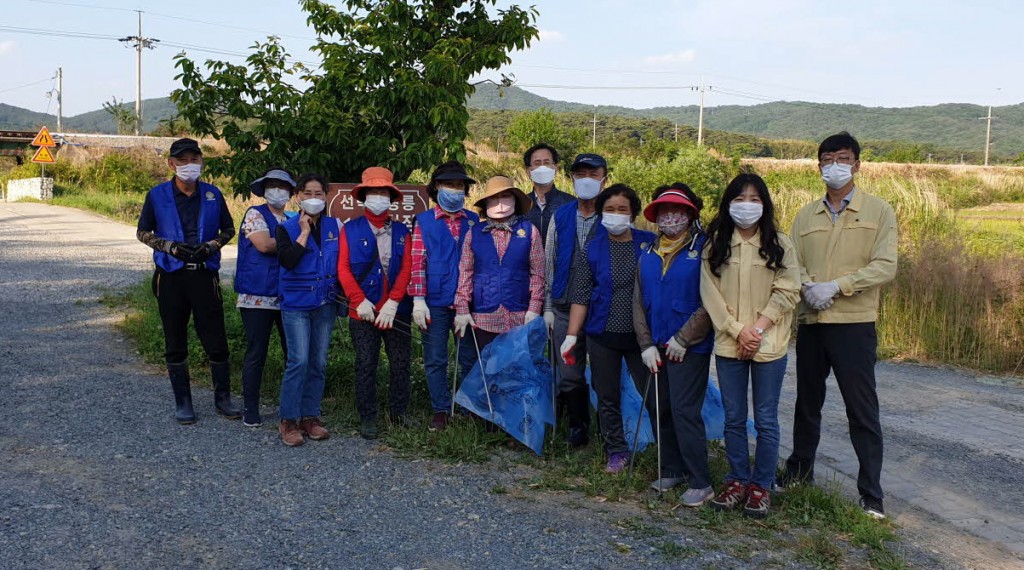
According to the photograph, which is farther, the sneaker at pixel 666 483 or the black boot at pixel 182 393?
the black boot at pixel 182 393

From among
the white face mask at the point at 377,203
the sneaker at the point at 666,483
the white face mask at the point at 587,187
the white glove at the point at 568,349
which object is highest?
the white face mask at the point at 587,187

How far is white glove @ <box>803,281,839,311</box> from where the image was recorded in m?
4.54

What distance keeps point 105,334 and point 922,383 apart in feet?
27.4

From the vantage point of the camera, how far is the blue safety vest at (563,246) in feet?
18.4

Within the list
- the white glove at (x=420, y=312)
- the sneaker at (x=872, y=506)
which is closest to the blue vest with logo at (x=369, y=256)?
the white glove at (x=420, y=312)

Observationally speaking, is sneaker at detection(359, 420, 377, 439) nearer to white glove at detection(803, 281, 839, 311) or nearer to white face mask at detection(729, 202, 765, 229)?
white face mask at detection(729, 202, 765, 229)

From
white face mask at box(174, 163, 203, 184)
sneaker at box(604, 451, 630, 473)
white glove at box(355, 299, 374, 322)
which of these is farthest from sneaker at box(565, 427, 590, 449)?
white face mask at box(174, 163, 203, 184)

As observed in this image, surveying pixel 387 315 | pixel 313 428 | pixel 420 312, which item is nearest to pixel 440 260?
pixel 420 312

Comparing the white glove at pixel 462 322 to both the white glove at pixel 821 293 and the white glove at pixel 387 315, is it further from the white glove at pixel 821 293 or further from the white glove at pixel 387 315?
the white glove at pixel 821 293

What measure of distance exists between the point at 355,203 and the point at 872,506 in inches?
174

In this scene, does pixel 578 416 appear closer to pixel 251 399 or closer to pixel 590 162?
pixel 590 162

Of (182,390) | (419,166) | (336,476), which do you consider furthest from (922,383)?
(182,390)

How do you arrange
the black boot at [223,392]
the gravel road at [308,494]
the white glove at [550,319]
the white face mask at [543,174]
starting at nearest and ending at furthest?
the gravel road at [308,494]
the white glove at [550,319]
the white face mask at [543,174]
the black boot at [223,392]

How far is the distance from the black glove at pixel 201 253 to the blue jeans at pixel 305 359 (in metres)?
0.71
